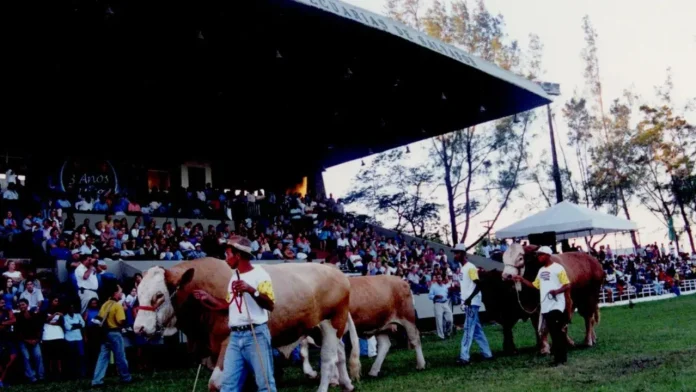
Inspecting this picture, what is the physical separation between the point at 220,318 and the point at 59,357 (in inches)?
334

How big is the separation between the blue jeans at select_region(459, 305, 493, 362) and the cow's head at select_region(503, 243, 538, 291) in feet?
3.16

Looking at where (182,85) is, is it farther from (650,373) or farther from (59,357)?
(650,373)

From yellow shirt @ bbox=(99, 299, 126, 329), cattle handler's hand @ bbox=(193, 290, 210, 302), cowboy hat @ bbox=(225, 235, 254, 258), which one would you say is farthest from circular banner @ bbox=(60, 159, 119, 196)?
cowboy hat @ bbox=(225, 235, 254, 258)

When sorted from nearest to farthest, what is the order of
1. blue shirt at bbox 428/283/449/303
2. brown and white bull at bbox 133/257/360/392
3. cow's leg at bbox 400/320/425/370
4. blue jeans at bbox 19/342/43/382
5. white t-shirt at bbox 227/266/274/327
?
white t-shirt at bbox 227/266/274/327, brown and white bull at bbox 133/257/360/392, cow's leg at bbox 400/320/425/370, blue jeans at bbox 19/342/43/382, blue shirt at bbox 428/283/449/303

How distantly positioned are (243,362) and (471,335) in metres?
6.64

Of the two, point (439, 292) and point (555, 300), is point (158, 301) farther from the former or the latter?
point (439, 292)

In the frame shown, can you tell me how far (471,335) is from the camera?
12.0m

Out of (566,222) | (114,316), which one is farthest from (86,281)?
(566,222)

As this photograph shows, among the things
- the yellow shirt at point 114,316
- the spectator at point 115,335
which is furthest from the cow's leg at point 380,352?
the yellow shirt at point 114,316

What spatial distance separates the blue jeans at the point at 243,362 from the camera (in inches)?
241

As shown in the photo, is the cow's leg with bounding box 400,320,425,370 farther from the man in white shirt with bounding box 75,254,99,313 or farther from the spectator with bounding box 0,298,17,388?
the spectator with bounding box 0,298,17,388

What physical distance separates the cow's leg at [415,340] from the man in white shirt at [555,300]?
228cm

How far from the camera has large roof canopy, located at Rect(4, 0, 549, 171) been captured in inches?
784

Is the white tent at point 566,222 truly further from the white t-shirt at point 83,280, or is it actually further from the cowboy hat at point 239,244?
the cowboy hat at point 239,244
